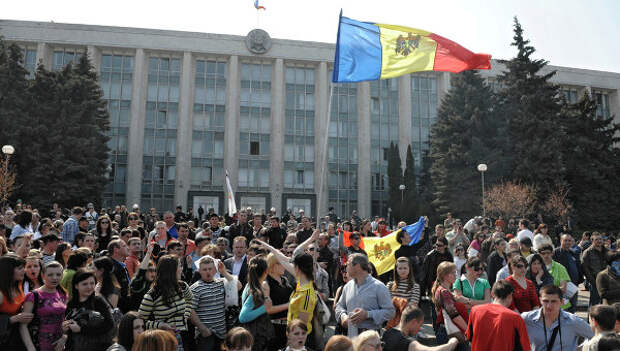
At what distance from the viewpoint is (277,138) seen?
152 ft

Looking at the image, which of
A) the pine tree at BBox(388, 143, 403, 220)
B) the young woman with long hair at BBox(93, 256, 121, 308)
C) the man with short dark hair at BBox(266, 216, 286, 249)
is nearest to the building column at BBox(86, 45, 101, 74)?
the pine tree at BBox(388, 143, 403, 220)

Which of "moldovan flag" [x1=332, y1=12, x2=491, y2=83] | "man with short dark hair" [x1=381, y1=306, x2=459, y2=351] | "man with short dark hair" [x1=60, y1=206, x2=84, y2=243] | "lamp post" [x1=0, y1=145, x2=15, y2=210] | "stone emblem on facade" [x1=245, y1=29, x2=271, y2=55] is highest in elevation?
"stone emblem on facade" [x1=245, y1=29, x2=271, y2=55]

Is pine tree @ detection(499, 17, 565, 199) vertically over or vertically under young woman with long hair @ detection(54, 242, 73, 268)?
over

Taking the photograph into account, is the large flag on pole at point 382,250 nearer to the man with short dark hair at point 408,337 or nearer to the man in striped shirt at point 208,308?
the man in striped shirt at point 208,308

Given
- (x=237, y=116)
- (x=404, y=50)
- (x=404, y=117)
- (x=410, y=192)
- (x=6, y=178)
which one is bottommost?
(x=6, y=178)

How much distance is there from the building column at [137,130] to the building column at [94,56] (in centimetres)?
379

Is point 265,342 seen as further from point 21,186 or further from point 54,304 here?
point 21,186

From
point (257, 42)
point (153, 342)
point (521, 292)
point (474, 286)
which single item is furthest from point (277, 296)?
point (257, 42)

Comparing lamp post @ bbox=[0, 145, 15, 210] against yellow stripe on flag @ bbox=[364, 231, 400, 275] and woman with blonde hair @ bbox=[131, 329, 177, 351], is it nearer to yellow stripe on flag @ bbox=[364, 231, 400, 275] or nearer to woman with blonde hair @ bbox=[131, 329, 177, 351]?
→ yellow stripe on flag @ bbox=[364, 231, 400, 275]

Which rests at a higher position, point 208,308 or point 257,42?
point 257,42

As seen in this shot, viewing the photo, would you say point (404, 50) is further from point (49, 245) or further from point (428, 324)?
point (49, 245)

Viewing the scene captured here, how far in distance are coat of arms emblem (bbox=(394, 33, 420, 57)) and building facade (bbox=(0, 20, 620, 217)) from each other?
1379 inches

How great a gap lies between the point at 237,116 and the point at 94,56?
1571 cm

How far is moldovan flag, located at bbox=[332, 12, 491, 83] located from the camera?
27.0 feet
